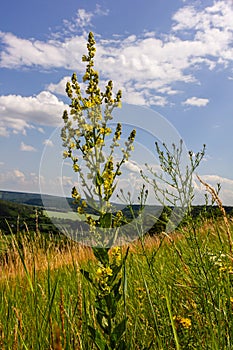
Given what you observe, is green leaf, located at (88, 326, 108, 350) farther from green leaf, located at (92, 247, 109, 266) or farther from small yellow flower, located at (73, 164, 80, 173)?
small yellow flower, located at (73, 164, 80, 173)

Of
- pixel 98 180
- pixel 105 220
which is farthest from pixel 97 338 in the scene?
pixel 98 180

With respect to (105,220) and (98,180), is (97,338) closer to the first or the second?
(105,220)

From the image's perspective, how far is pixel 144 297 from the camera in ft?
8.82

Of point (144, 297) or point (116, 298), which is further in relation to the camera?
point (144, 297)

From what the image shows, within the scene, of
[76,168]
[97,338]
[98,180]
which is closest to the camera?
[97,338]

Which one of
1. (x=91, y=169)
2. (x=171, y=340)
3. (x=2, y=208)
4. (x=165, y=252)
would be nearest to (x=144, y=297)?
(x=171, y=340)

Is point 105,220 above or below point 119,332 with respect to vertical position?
above

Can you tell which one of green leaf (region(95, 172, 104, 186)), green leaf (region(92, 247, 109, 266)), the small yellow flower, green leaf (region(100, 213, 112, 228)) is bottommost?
green leaf (region(92, 247, 109, 266))

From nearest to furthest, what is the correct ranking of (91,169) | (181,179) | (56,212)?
(91,169) → (181,179) → (56,212)

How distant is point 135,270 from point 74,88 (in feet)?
8.39

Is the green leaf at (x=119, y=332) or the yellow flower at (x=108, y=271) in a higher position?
the yellow flower at (x=108, y=271)

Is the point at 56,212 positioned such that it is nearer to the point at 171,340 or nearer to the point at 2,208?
the point at 171,340

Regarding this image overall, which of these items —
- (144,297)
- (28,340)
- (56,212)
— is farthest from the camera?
(56,212)

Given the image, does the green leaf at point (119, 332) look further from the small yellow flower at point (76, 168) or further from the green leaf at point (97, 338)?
the small yellow flower at point (76, 168)
